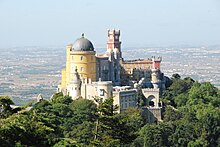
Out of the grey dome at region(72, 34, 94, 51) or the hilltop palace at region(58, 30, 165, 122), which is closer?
the hilltop palace at region(58, 30, 165, 122)

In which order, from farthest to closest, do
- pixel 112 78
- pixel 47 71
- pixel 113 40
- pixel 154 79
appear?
pixel 47 71, pixel 113 40, pixel 112 78, pixel 154 79

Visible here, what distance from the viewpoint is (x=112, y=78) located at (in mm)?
48438

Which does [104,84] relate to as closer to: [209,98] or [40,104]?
[40,104]

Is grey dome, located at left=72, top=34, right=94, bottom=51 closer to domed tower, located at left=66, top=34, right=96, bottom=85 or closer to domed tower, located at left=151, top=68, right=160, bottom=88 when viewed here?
domed tower, located at left=66, top=34, right=96, bottom=85

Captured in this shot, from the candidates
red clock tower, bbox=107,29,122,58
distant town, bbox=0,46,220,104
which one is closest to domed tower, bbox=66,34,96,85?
red clock tower, bbox=107,29,122,58

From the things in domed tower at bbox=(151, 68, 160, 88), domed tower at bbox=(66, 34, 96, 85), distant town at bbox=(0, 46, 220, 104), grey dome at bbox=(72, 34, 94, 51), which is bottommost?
distant town at bbox=(0, 46, 220, 104)

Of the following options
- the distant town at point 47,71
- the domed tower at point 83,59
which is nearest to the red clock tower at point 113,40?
the domed tower at point 83,59

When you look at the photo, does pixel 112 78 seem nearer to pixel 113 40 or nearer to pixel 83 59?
pixel 83 59

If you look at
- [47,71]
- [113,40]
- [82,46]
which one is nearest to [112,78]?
[82,46]

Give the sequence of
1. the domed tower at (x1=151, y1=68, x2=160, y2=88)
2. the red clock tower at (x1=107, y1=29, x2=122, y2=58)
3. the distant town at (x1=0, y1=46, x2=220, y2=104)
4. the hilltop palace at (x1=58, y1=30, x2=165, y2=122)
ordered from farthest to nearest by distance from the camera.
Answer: the distant town at (x1=0, y1=46, x2=220, y2=104)
the red clock tower at (x1=107, y1=29, x2=122, y2=58)
the domed tower at (x1=151, y1=68, x2=160, y2=88)
the hilltop palace at (x1=58, y1=30, x2=165, y2=122)

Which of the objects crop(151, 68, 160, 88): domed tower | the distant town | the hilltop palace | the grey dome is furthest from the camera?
the distant town

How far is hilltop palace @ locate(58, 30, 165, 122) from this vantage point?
43.5m

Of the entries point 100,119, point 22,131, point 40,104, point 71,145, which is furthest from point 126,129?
point 40,104

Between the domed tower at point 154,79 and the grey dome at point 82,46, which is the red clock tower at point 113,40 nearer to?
the domed tower at point 154,79
